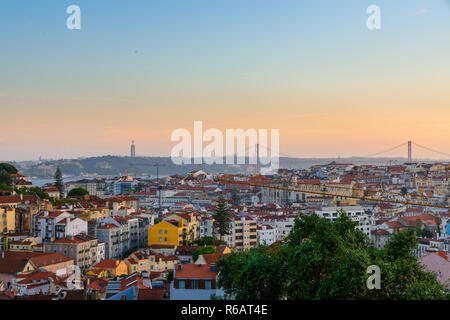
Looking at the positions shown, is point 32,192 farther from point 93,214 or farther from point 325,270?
point 325,270

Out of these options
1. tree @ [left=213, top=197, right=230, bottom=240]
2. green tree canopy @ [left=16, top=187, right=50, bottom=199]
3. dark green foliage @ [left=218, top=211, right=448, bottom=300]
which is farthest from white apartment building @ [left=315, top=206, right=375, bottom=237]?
dark green foliage @ [left=218, top=211, right=448, bottom=300]

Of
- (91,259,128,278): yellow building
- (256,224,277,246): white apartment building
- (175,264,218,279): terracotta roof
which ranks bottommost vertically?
(256,224,277,246): white apartment building

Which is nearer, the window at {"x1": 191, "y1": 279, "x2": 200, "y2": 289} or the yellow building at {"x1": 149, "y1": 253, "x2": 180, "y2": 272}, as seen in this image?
the window at {"x1": 191, "y1": 279, "x2": 200, "y2": 289}

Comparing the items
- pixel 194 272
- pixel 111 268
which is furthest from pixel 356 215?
pixel 194 272

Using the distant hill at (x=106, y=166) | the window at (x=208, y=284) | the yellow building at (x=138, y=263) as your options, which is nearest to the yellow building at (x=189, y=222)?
the yellow building at (x=138, y=263)

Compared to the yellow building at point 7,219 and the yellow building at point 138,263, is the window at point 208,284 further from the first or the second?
the yellow building at point 7,219

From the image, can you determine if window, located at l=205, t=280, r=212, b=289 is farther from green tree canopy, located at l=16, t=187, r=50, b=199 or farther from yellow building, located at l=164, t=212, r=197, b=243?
green tree canopy, located at l=16, t=187, r=50, b=199
